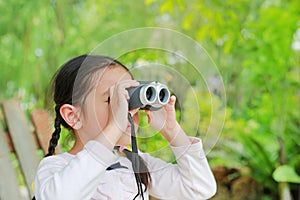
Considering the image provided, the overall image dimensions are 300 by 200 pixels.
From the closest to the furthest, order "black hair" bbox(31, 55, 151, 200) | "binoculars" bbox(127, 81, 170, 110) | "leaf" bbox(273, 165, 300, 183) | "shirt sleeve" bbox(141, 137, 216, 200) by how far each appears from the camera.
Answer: "binoculars" bbox(127, 81, 170, 110), "black hair" bbox(31, 55, 151, 200), "shirt sleeve" bbox(141, 137, 216, 200), "leaf" bbox(273, 165, 300, 183)

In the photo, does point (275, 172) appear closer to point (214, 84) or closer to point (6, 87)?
point (214, 84)

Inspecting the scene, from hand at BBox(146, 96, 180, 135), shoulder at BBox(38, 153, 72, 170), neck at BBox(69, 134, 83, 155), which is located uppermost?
hand at BBox(146, 96, 180, 135)

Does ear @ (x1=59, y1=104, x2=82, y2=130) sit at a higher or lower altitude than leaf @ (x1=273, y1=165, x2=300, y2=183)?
higher

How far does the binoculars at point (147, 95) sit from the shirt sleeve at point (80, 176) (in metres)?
0.10

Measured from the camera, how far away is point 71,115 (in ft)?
3.93

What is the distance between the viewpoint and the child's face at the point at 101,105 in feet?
3.68

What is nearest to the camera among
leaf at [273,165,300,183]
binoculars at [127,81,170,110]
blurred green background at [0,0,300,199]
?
binoculars at [127,81,170,110]

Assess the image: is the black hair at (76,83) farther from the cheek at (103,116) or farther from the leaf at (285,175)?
the leaf at (285,175)

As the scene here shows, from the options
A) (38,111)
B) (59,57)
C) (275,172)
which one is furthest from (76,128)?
(59,57)

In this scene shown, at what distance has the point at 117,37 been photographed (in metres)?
1.08

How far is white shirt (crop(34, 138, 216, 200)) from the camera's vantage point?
106 cm

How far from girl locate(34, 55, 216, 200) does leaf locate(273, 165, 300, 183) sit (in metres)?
1.47

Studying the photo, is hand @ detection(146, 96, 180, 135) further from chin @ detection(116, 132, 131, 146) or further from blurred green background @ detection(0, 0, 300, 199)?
blurred green background @ detection(0, 0, 300, 199)

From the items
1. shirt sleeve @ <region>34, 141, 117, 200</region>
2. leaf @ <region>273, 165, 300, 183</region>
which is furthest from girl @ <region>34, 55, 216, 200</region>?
leaf @ <region>273, 165, 300, 183</region>
